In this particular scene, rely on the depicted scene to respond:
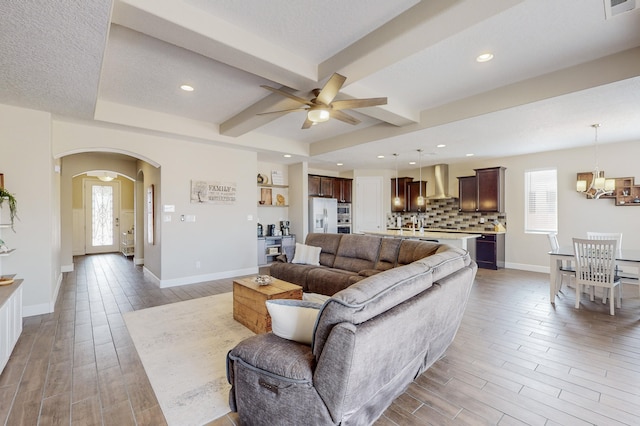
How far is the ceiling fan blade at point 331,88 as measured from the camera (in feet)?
8.58

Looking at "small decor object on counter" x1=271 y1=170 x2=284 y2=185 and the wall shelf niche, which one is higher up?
"small decor object on counter" x1=271 y1=170 x2=284 y2=185

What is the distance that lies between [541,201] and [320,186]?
5339 millimetres

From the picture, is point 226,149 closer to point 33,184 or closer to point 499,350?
point 33,184

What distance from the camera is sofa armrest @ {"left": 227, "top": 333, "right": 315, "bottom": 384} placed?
149 centimetres

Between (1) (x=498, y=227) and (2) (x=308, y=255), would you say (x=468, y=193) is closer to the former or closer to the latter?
(1) (x=498, y=227)

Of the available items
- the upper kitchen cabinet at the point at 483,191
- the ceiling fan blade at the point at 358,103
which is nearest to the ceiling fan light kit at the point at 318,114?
the ceiling fan blade at the point at 358,103

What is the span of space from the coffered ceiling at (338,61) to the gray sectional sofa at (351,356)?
2062 millimetres

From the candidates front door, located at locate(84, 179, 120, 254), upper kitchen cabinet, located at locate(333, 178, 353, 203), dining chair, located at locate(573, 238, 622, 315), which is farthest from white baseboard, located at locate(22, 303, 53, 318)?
dining chair, located at locate(573, 238, 622, 315)

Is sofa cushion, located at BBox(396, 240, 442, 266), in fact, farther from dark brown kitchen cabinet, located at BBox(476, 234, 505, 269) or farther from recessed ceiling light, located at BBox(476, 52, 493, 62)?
dark brown kitchen cabinet, located at BBox(476, 234, 505, 269)

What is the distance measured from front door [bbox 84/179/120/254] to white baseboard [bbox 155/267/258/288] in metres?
Answer: 5.44

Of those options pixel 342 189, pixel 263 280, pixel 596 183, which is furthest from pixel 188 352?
pixel 342 189

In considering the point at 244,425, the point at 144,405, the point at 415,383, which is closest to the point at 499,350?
the point at 415,383

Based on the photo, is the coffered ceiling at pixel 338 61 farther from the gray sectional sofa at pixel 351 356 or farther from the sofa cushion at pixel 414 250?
the gray sectional sofa at pixel 351 356

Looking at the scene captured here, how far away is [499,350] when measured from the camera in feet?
9.32
